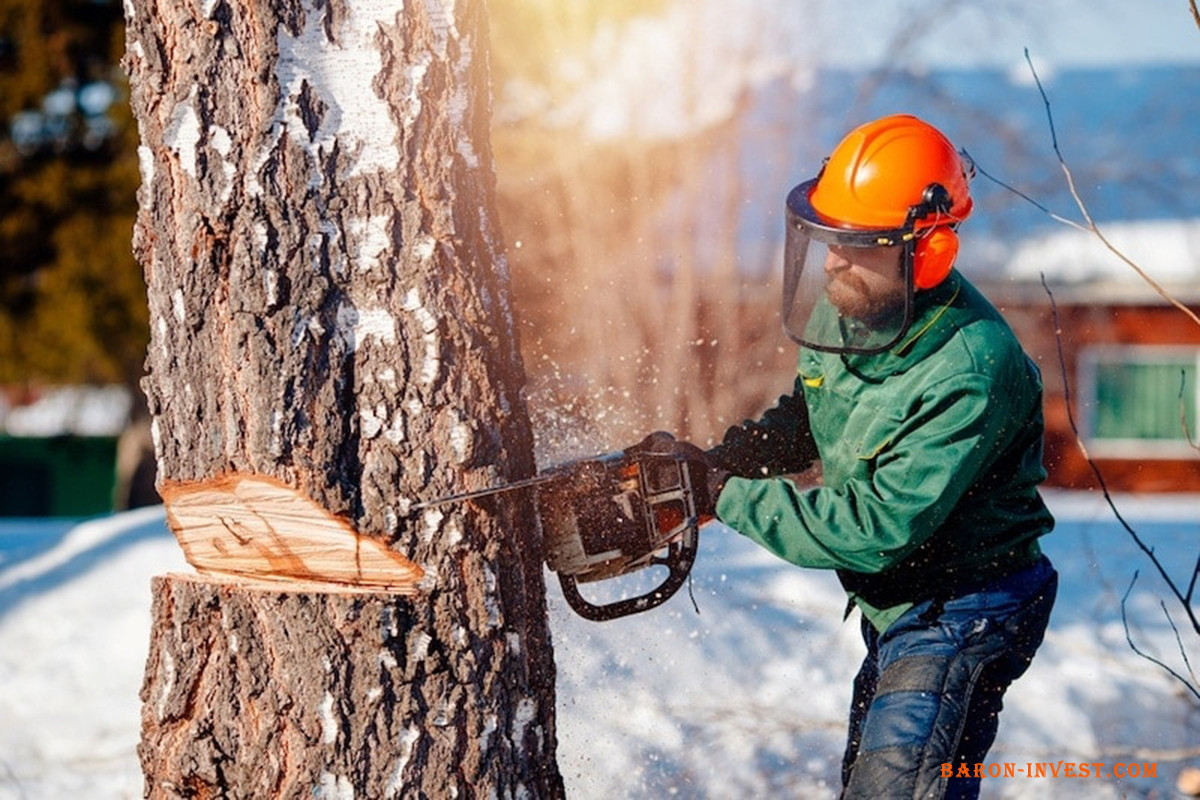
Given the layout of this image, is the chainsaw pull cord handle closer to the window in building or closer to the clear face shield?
the clear face shield

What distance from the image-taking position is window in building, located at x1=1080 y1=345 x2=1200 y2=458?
13.8m

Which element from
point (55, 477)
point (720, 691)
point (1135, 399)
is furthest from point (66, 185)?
point (720, 691)

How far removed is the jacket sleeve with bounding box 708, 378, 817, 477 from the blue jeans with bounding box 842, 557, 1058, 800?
20.5 inches

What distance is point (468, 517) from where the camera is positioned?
235 cm

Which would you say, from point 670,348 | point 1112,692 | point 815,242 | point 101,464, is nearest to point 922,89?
point 670,348

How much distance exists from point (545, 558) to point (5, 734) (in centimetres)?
272

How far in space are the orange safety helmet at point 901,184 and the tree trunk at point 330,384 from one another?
80cm

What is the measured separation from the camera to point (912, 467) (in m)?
2.46

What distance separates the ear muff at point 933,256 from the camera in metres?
2.62

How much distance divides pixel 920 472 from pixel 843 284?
18.1 inches

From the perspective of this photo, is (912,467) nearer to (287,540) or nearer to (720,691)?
(287,540)

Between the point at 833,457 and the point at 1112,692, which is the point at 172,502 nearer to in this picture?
the point at 833,457

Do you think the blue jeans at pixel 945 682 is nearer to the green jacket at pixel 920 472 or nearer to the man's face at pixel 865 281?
the green jacket at pixel 920 472

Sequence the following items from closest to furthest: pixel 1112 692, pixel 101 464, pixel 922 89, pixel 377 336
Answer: pixel 377 336
pixel 1112 692
pixel 922 89
pixel 101 464
